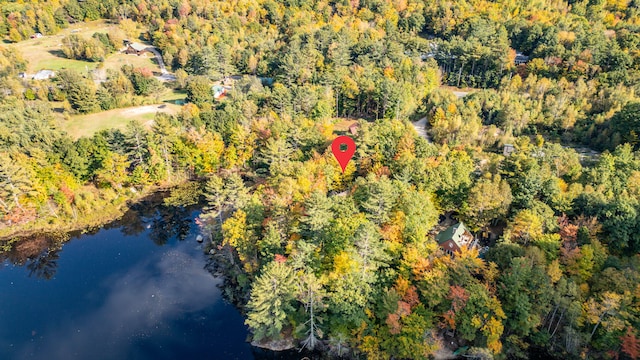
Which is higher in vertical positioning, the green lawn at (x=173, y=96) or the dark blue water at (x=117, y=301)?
the green lawn at (x=173, y=96)

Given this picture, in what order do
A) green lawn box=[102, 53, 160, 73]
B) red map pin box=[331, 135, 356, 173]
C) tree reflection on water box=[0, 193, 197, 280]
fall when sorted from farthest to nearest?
green lawn box=[102, 53, 160, 73], red map pin box=[331, 135, 356, 173], tree reflection on water box=[0, 193, 197, 280]

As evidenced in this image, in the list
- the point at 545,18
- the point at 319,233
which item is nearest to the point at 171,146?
the point at 319,233

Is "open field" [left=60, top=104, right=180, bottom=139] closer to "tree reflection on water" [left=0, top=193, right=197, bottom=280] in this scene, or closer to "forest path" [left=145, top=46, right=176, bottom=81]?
"forest path" [left=145, top=46, right=176, bottom=81]

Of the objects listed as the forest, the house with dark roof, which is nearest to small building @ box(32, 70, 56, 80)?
the forest

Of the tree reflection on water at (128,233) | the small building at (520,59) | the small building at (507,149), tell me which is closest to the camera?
the tree reflection on water at (128,233)

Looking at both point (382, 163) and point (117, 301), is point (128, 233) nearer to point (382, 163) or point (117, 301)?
point (117, 301)

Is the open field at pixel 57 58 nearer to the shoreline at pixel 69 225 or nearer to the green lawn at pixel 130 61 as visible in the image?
the green lawn at pixel 130 61

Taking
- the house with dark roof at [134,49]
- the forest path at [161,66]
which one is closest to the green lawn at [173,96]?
the forest path at [161,66]
